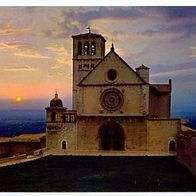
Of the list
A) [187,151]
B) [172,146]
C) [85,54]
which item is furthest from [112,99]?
[187,151]

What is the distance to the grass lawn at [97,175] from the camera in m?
5.00

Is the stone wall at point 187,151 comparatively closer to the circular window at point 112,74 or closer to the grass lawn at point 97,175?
the grass lawn at point 97,175

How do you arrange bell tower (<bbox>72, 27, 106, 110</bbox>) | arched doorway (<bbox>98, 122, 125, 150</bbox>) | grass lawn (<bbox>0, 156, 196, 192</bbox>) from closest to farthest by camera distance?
grass lawn (<bbox>0, 156, 196, 192</bbox>) → bell tower (<bbox>72, 27, 106, 110</bbox>) → arched doorway (<bbox>98, 122, 125, 150</bbox>)

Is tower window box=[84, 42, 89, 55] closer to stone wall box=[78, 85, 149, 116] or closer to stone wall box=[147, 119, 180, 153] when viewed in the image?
stone wall box=[78, 85, 149, 116]

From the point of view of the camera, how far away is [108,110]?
5203 millimetres

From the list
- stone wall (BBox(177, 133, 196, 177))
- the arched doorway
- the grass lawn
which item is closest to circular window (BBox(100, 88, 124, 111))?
the arched doorway

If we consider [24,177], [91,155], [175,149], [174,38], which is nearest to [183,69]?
[174,38]

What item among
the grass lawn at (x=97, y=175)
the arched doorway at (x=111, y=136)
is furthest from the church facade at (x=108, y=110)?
the grass lawn at (x=97, y=175)

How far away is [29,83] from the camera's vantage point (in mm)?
5105

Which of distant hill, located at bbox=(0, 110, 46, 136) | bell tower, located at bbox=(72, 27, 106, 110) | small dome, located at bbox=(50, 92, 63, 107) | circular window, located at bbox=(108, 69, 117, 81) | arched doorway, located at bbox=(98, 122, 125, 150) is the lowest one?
arched doorway, located at bbox=(98, 122, 125, 150)

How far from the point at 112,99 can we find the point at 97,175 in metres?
0.57

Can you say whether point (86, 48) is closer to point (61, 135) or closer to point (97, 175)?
point (61, 135)

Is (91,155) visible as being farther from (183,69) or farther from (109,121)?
(183,69)

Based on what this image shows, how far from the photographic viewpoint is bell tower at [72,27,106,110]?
16.8 feet
